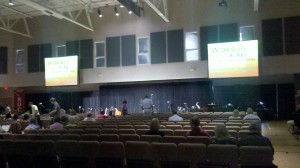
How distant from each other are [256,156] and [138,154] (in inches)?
66.9

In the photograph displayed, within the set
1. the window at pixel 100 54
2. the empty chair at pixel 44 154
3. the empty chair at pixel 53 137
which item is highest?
the window at pixel 100 54

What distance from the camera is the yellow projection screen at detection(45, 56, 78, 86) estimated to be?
59.5 feet

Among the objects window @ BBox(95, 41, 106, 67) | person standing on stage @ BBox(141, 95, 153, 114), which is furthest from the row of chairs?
window @ BBox(95, 41, 106, 67)

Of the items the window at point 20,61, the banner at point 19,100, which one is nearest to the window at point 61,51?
the window at point 20,61

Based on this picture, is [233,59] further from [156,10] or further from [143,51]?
[143,51]

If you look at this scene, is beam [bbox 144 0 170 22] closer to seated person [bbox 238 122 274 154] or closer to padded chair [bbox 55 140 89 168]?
padded chair [bbox 55 140 89 168]

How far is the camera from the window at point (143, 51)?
17359 mm

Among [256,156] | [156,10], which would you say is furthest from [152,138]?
[156,10]

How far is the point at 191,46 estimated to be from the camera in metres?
16.5

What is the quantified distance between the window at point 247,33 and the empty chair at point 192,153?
12.6 m

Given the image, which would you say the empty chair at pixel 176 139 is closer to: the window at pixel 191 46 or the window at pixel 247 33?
the window at pixel 191 46

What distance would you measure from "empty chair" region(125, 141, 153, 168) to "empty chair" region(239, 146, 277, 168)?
1.34m

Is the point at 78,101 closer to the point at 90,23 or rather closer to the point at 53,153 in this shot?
the point at 90,23

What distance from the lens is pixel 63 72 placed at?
18.3 m
